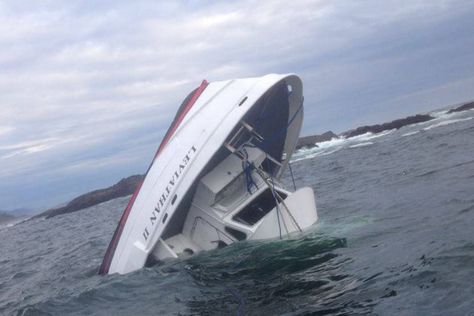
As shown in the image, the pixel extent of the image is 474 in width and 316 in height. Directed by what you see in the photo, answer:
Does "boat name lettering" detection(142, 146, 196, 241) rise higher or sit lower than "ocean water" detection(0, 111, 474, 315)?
higher

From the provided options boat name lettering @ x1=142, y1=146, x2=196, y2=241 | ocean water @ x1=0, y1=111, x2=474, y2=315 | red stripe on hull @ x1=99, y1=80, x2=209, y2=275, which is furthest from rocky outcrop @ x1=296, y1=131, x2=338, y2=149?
boat name lettering @ x1=142, y1=146, x2=196, y2=241

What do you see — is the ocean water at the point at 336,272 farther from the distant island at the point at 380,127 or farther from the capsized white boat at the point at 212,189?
the distant island at the point at 380,127

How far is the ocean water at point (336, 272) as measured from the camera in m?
6.28

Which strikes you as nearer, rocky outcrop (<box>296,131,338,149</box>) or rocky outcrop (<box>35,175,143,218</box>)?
rocky outcrop (<box>296,131,338,149</box>)

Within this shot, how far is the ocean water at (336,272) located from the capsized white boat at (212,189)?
376 millimetres

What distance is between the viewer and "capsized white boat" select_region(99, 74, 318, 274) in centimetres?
1008

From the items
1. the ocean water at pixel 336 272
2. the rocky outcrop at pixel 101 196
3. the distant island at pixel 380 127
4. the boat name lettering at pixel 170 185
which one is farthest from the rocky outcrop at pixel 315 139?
the boat name lettering at pixel 170 185

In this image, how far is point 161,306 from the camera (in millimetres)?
8344

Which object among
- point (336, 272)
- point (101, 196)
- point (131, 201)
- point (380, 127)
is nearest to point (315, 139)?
point (380, 127)

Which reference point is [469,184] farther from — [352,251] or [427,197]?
[352,251]

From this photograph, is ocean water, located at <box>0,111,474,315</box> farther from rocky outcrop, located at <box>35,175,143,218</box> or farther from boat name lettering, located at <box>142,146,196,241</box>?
rocky outcrop, located at <box>35,175,143,218</box>

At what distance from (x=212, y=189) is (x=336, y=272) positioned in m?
3.87

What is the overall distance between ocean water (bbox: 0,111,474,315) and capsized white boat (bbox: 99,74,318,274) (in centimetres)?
38

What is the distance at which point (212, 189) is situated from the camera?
1077 cm
